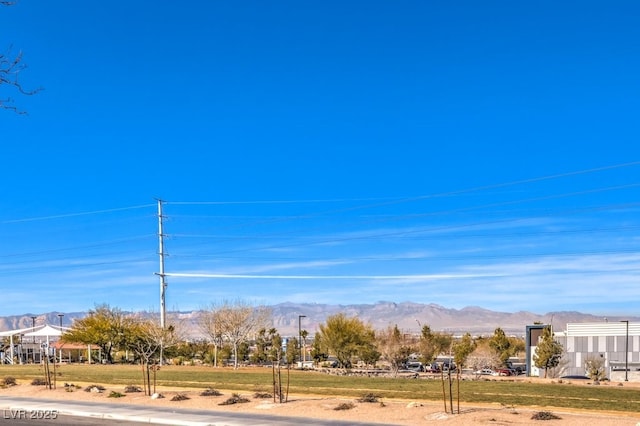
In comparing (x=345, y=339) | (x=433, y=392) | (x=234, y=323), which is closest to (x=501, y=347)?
(x=345, y=339)

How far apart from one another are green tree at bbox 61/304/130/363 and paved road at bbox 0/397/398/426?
132ft

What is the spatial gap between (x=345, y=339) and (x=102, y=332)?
23685 millimetres

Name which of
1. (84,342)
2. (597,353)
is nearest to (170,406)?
(84,342)

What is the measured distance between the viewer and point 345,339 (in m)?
76.1

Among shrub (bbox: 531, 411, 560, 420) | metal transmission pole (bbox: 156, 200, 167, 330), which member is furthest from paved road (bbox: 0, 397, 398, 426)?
metal transmission pole (bbox: 156, 200, 167, 330)

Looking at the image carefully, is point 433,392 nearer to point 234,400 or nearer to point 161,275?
point 234,400

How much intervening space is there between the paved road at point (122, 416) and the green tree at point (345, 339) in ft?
159

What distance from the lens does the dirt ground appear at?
68.9 feet

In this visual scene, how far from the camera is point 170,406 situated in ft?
88.5

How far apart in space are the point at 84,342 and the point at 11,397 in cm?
3982

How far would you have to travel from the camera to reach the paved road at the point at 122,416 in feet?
73.5

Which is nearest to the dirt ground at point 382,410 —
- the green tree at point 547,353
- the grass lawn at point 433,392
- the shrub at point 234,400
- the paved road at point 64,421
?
the shrub at point 234,400

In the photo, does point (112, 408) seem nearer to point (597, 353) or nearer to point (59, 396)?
point (59, 396)

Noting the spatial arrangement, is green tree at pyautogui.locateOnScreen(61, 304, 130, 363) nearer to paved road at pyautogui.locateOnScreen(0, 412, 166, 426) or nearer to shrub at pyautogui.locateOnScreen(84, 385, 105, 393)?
shrub at pyautogui.locateOnScreen(84, 385, 105, 393)
